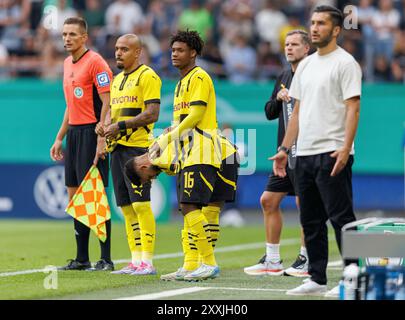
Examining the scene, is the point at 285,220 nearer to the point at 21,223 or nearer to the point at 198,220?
the point at 21,223

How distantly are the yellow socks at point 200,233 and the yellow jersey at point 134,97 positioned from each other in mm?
1149

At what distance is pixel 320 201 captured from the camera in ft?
29.3

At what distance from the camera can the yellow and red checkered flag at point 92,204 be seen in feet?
36.9

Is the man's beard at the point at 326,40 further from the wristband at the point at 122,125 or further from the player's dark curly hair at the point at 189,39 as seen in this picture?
the wristband at the point at 122,125

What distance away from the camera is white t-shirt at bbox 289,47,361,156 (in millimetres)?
8547

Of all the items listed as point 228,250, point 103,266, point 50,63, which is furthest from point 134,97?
point 50,63

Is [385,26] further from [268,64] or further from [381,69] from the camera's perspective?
[268,64]

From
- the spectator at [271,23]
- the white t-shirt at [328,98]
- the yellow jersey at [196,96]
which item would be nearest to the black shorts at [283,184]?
the yellow jersey at [196,96]

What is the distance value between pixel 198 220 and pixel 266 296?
4.95 feet

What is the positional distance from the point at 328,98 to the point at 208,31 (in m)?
13.8

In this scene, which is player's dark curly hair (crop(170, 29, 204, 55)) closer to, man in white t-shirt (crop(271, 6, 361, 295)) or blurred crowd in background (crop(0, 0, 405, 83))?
man in white t-shirt (crop(271, 6, 361, 295))

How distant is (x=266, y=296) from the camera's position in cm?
892

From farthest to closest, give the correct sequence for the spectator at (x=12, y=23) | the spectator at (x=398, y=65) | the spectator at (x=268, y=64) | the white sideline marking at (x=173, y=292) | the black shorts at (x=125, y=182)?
the spectator at (x=12, y=23) → the spectator at (x=268, y=64) → the spectator at (x=398, y=65) → the black shorts at (x=125, y=182) → the white sideline marking at (x=173, y=292)
